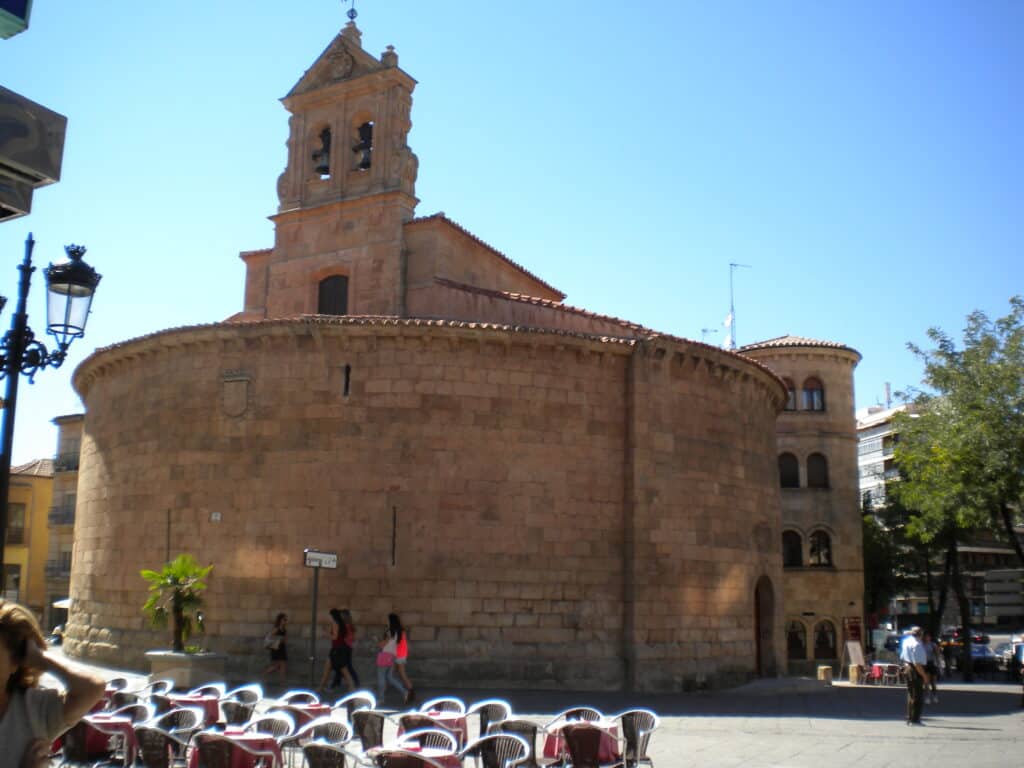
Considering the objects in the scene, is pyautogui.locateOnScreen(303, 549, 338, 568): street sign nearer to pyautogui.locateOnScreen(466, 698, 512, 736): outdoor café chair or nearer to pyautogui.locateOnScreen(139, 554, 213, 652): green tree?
pyautogui.locateOnScreen(139, 554, 213, 652): green tree

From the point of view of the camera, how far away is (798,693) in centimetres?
1905

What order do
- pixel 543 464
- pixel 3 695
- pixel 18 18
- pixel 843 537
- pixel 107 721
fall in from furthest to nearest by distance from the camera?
1. pixel 843 537
2. pixel 543 464
3. pixel 107 721
4. pixel 18 18
5. pixel 3 695

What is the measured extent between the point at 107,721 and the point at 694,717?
28.8ft

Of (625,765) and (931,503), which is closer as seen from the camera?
(625,765)

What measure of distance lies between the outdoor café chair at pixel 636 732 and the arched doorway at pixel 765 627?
13370mm

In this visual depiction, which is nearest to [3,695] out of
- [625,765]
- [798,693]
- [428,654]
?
[625,765]

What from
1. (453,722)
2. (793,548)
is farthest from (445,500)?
(793,548)

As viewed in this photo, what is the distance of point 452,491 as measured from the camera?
57.3ft

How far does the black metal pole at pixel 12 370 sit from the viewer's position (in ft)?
22.4

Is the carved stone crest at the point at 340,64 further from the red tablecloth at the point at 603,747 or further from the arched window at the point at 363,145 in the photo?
the red tablecloth at the point at 603,747

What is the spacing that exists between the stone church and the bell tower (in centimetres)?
149

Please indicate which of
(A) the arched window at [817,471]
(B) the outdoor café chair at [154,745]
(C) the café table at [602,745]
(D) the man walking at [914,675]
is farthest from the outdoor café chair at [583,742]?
(A) the arched window at [817,471]

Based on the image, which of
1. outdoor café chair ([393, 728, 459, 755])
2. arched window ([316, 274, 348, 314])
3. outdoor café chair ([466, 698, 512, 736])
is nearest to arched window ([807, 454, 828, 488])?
arched window ([316, 274, 348, 314])

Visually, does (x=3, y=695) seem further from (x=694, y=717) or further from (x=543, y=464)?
(x=543, y=464)
